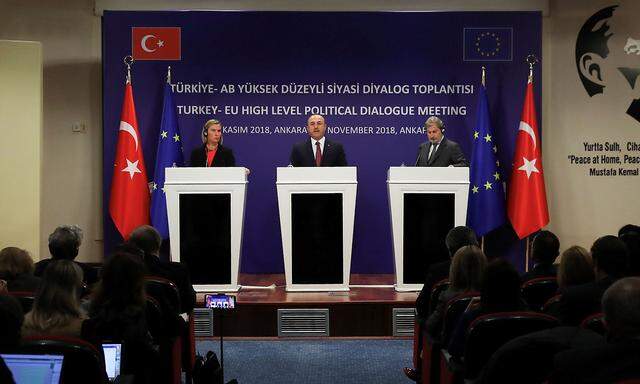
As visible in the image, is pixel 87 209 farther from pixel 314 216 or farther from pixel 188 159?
pixel 314 216

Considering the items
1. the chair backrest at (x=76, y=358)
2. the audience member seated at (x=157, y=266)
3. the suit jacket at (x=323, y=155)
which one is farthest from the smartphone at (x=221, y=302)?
the suit jacket at (x=323, y=155)

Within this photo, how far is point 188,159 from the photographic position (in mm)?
8648

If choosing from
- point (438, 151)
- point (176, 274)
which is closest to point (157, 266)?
point (176, 274)

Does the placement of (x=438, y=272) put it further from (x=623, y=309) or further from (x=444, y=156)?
(x=444, y=156)

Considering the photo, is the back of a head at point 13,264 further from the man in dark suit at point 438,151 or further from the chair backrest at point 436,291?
the man in dark suit at point 438,151

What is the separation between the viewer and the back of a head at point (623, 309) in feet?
7.50

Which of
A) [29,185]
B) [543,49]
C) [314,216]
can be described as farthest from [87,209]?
[543,49]

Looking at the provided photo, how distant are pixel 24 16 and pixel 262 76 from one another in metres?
2.73

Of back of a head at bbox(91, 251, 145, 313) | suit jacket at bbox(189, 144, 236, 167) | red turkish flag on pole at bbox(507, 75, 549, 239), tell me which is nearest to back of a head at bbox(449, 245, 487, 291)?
back of a head at bbox(91, 251, 145, 313)

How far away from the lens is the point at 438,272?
16.2 ft

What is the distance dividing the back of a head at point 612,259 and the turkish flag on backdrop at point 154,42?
19.3ft

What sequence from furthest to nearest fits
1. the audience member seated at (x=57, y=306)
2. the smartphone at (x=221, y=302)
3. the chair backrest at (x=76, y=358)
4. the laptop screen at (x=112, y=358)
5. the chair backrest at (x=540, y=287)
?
1. the chair backrest at (x=540, y=287)
2. the smartphone at (x=221, y=302)
3. the laptop screen at (x=112, y=358)
4. the audience member seated at (x=57, y=306)
5. the chair backrest at (x=76, y=358)

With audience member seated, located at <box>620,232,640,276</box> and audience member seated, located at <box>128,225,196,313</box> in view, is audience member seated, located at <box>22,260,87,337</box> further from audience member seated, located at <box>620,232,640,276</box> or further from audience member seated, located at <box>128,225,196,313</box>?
audience member seated, located at <box>620,232,640,276</box>

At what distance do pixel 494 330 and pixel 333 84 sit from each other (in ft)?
19.3
